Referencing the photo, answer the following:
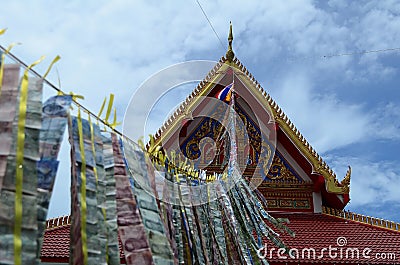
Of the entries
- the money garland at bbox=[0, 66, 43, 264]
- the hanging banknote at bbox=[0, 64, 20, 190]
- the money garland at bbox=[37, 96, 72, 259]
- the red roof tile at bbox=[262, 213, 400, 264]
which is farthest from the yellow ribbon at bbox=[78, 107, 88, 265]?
the red roof tile at bbox=[262, 213, 400, 264]

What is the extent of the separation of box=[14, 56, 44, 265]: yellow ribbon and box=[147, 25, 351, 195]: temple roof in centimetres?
515

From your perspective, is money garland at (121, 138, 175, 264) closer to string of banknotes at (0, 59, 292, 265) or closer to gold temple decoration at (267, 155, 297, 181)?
string of banknotes at (0, 59, 292, 265)

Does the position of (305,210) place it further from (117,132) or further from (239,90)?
(117,132)

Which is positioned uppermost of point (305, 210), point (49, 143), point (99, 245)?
point (305, 210)

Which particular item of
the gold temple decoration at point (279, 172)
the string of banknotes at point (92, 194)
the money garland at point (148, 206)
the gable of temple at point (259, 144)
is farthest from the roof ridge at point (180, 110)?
the money garland at point (148, 206)

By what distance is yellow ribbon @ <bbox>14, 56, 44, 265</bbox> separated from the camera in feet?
5.05

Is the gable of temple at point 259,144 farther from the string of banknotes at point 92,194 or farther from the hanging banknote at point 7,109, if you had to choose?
the hanging banknote at point 7,109

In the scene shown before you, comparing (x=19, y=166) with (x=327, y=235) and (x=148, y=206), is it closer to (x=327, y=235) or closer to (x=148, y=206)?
(x=148, y=206)

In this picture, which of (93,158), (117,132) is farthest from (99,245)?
(117,132)

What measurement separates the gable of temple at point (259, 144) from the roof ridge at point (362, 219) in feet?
0.52

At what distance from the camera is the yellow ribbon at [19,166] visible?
60.6 inches

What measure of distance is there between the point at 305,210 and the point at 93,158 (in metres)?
5.69

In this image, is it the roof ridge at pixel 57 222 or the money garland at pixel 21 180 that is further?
the roof ridge at pixel 57 222

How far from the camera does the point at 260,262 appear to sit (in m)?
3.43
